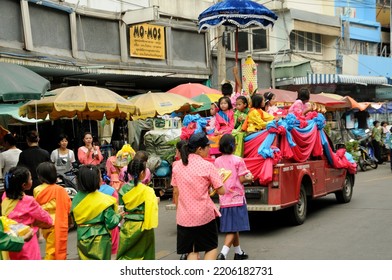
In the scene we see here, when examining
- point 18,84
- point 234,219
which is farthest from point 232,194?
point 18,84

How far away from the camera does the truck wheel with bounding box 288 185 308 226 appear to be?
9.13m

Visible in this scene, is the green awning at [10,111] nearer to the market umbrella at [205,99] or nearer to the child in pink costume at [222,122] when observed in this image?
the market umbrella at [205,99]

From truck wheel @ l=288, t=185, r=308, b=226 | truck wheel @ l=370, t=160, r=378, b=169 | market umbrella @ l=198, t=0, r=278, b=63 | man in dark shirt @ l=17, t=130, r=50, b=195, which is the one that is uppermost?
market umbrella @ l=198, t=0, r=278, b=63

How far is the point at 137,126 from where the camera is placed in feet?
55.2

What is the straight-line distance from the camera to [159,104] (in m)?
14.1

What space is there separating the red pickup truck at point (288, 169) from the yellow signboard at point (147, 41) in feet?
32.1

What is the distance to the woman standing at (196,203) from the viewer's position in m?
5.75

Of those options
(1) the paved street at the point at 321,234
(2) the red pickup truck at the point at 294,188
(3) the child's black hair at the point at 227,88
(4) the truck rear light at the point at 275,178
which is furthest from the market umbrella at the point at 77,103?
(4) the truck rear light at the point at 275,178

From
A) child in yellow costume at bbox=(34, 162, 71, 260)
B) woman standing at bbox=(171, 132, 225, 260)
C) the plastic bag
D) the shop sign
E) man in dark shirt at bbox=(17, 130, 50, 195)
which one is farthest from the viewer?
the shop sign

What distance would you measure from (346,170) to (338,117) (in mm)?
12495

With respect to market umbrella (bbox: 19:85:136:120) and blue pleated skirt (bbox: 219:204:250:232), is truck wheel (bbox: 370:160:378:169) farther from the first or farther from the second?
blue pleated skirt (bbox: 219:204:250:232)

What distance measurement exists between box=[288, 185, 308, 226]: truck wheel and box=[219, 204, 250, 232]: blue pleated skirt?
2.24 meters

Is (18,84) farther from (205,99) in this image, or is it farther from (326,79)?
(326,79)

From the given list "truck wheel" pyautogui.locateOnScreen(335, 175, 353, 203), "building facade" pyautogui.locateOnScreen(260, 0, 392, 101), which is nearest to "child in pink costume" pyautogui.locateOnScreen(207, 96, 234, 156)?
"truck wheel" pyautogui.locateOnScreen(335, 175, 353, 203)
